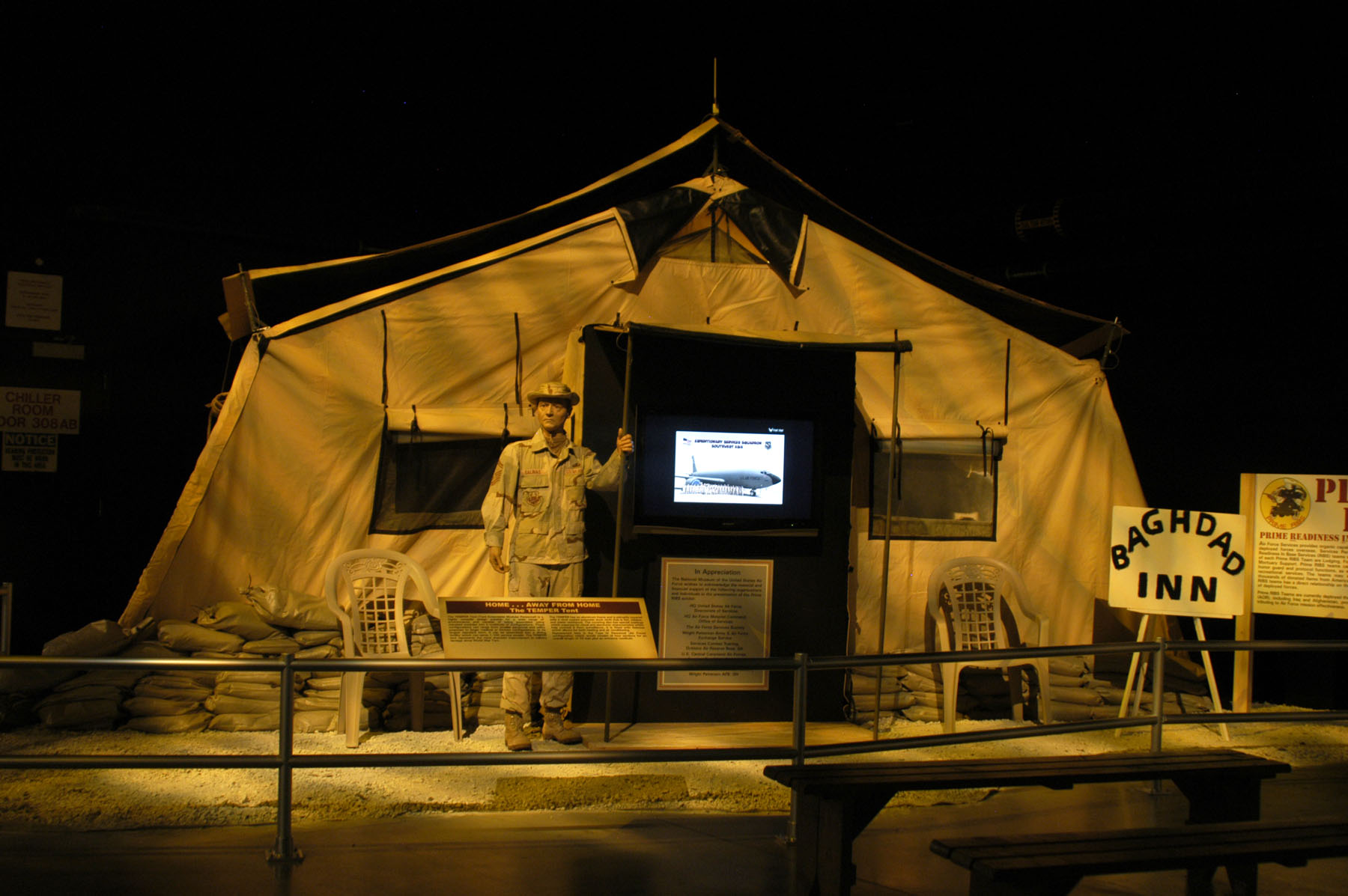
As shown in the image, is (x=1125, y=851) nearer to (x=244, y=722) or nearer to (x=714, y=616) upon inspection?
(x=714, y=616)

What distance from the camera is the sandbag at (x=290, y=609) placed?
552 cm

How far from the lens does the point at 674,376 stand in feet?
18.4

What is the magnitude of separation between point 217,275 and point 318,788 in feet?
15.1

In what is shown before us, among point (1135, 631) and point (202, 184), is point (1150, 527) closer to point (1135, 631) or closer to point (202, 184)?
point (1135, 631)

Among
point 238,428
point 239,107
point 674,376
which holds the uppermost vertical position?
point 239,107

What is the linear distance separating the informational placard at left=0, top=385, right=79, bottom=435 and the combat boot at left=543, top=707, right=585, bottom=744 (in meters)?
4.13

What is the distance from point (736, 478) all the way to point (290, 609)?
2517 millimetres

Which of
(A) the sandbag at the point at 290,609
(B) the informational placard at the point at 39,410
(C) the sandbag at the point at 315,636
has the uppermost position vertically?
(B) the informational placard at the point at 39,410

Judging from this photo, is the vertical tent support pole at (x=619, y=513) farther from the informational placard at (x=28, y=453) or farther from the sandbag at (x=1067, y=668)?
the informational placard at (x=28, y=453)

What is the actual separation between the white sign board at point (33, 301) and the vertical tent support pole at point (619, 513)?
4.12m

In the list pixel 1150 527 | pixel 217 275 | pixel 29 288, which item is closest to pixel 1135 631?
pixel 1150 527

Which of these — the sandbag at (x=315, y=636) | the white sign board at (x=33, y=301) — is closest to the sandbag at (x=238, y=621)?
the sandbag at (x=315, y=636)

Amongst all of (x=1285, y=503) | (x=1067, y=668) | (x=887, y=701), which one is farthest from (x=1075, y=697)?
(x=1285, y=503)

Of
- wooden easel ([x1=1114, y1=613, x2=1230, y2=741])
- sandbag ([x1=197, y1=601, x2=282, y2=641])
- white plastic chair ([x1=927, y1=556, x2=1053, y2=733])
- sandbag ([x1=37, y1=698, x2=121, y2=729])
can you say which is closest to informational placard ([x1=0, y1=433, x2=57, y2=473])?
sandbag ([x1=197, y1=601, x2=282, y2=641])
